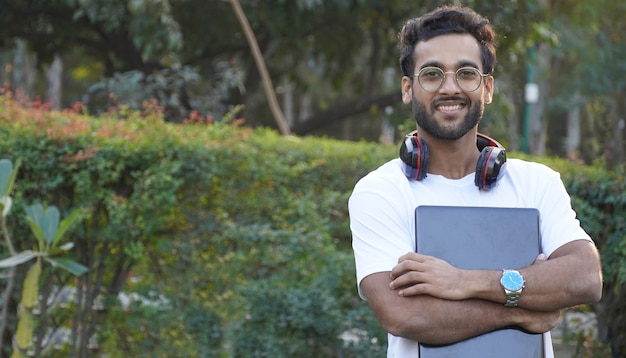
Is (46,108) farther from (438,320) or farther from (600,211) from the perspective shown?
(438,320)

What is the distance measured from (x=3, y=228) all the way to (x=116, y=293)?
3.73 ft

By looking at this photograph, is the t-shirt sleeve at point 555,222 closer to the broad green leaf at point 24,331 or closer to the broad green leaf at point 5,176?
the broad green leaf at point 5,176

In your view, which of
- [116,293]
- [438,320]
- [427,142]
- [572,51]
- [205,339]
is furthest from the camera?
[572,51]

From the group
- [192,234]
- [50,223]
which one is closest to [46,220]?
[50,223]

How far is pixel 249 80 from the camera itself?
1698cm

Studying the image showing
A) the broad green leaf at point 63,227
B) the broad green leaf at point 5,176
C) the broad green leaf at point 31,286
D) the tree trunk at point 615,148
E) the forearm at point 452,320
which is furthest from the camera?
the tree trunk at point 615,148

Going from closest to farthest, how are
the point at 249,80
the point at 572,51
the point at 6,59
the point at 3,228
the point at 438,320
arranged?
1. the point at 438,320
2. the point at 3,228
3. the point at 249,80
4. the point at 6,59
5. the point at 572,51

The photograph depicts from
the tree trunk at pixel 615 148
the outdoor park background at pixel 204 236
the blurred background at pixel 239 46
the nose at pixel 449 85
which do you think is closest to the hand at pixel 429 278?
the nose at pixel 449 85

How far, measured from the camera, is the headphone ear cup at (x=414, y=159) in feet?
10.0

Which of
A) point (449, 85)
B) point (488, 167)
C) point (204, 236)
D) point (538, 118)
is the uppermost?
point (538, 118)

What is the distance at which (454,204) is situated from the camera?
10.0 ft

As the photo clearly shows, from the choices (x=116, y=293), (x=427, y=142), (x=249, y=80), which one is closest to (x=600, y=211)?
(x=116, y=293)

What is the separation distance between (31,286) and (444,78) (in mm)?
3557

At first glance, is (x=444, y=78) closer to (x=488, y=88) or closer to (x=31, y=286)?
(x=488, y=88)
